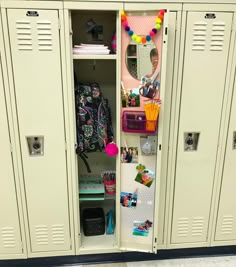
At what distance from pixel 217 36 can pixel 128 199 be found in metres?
1.31

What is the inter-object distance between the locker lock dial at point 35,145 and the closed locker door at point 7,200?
0.14m

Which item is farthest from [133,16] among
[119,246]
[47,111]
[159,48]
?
[119,246]

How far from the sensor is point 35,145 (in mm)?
1855

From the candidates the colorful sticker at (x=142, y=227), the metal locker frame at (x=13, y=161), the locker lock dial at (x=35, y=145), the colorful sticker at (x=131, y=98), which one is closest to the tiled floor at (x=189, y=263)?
the colorful sticker at (x=142, y=227)

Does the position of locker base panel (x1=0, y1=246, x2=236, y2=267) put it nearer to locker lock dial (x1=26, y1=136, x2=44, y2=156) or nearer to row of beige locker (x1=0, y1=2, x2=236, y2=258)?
row of beige locker (x1=0, y1=2, x2=236, y2=258)

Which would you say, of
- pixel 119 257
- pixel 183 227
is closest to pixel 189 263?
pixel 183 227

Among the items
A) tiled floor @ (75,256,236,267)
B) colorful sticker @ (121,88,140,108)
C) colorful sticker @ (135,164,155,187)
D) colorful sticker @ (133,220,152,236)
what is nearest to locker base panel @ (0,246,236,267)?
tiled floor @ (75,256,236,267)

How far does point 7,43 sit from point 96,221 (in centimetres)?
152

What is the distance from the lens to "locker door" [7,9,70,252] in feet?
5.28

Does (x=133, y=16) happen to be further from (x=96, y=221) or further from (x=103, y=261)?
(x=103, y=261)

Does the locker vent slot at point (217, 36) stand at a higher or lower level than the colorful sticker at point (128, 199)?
higher

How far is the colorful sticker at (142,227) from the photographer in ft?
6.42

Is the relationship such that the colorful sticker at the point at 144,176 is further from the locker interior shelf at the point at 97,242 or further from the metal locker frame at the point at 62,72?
the locker interior shelf at the point at 97,242

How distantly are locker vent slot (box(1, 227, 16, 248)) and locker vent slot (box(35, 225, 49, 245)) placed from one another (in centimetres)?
18
